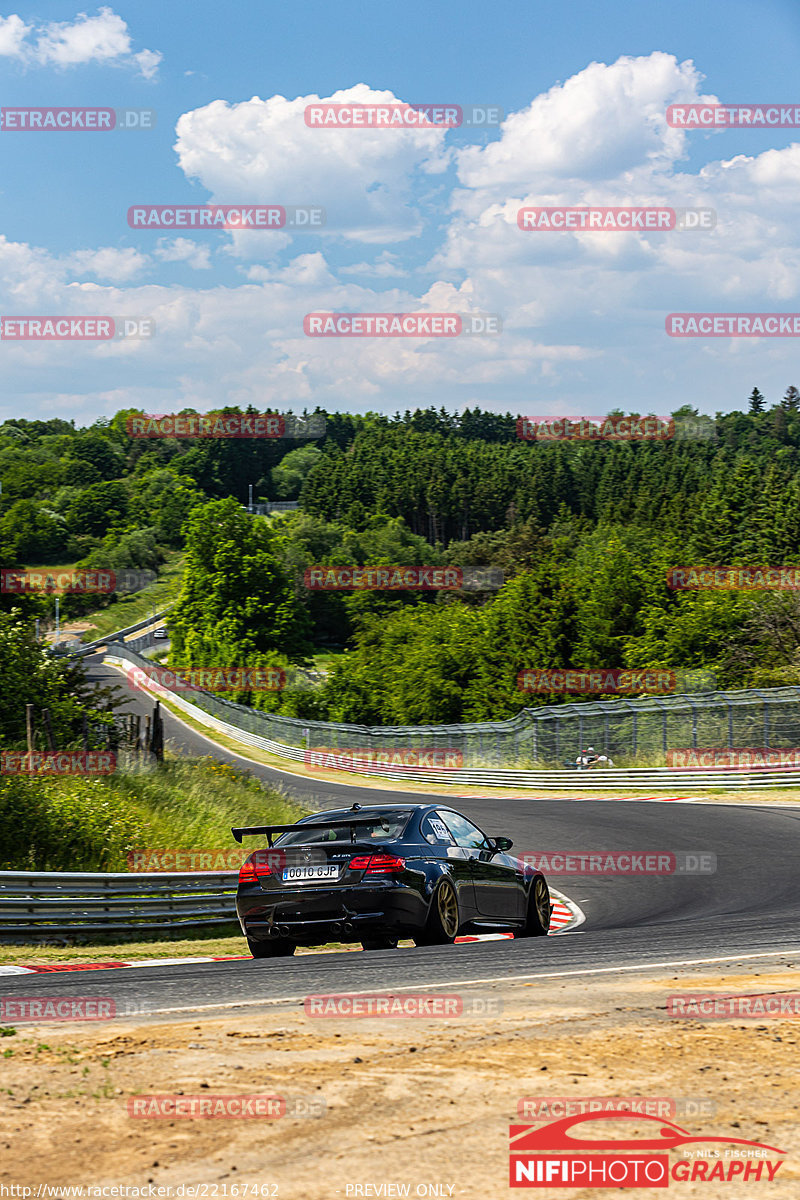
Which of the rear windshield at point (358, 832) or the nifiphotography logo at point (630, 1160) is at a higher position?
the rear windshield at point (358, 832)

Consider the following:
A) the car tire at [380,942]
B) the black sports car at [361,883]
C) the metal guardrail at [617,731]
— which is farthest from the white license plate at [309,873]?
the metal guardrail at [617,731]

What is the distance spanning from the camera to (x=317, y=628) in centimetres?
13650

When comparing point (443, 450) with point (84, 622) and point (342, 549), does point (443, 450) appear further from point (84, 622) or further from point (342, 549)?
point (84, 622)

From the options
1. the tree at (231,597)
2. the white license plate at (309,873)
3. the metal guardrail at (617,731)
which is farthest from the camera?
the tree at (231,597)

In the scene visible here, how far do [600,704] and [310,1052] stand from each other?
3490 centimetres

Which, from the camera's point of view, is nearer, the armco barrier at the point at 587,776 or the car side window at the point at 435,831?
the car side window at the point at 435,831

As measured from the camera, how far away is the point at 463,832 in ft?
34.4

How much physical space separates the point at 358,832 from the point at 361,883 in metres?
0.59

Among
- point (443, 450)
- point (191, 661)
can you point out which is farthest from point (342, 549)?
point (443, 450)

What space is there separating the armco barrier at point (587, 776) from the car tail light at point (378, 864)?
2297 centimetres

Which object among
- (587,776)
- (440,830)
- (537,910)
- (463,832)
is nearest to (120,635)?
(587,776)

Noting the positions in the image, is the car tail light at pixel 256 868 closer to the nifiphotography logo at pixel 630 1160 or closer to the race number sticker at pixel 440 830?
the race number sticker at pixel 440 830

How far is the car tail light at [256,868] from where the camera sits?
365 inches

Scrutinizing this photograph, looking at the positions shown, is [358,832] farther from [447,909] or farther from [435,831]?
[447,909]
